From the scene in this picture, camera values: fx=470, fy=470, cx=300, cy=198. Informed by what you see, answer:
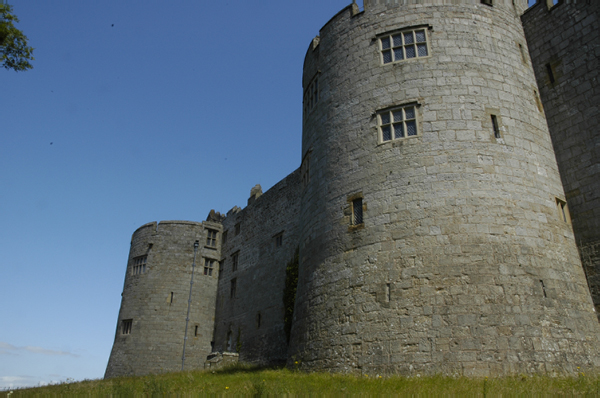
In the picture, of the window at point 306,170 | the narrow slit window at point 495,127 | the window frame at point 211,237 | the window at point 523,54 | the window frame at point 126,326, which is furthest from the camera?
the window frame at point 211,237

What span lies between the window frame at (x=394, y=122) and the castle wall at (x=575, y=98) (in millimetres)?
4578

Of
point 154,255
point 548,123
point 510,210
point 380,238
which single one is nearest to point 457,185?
point 510,210

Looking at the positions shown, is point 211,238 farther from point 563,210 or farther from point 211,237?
point 563,210

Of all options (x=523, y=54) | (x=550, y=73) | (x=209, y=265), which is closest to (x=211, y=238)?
(x=209, y=265)

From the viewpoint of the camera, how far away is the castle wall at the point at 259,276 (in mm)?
21953

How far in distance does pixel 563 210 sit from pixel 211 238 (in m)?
22.6

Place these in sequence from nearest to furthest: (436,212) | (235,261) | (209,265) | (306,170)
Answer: (436,212), (306,170), (235,261), (209,265)

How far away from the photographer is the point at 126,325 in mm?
28594

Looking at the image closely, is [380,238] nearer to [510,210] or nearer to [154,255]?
[510,210]

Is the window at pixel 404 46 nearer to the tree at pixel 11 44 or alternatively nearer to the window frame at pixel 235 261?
the tree at pixel 11 44

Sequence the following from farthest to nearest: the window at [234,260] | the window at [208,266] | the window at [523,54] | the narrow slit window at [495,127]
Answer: the window at [208,266]
the window at [234,260]
the window at [523,54]
the narrow slit window at [495,127]

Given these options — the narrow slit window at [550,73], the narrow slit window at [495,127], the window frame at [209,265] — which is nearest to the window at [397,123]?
the narrow slit window at [495,127]

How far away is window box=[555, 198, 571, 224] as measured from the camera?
11.9 m

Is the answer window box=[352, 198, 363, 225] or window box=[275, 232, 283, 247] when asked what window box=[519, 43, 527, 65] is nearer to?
window box=[352, 198, 363, 225]
